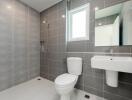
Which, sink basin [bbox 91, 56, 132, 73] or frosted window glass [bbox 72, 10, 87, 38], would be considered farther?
frosted window glass [bbox 72, 10, 87, 38]

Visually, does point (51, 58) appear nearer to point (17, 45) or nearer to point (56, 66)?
A: point (56, 66)

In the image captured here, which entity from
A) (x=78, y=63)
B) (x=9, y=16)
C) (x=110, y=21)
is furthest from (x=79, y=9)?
(x=9, y=16)

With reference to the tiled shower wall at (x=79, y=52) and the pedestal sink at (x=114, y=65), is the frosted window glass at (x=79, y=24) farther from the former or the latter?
the pedestal sink at (x=114, y=65)

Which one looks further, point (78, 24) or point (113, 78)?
point (78, 24)

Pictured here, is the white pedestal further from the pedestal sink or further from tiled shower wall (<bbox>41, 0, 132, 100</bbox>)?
tiled shower wall (<bbox>41, 0, 132, 100</bbox>)

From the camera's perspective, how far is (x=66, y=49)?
2.20m

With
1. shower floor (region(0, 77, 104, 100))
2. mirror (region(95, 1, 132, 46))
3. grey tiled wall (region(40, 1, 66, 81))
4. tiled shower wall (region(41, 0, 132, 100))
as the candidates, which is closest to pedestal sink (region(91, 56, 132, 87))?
tiled shower wall (region(41, 0, 132, 100))

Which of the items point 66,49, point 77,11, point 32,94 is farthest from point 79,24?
point 32,94

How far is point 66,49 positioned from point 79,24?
72 centimetres

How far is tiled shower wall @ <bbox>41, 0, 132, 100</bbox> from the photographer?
144 centimetres

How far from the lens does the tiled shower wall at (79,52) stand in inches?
56.6

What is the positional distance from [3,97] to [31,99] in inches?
22.3

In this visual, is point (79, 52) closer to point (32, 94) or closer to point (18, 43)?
point (32, 94)

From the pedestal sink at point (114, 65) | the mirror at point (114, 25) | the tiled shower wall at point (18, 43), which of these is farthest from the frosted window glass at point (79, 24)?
the tiled shower wall at point (18, 43)
